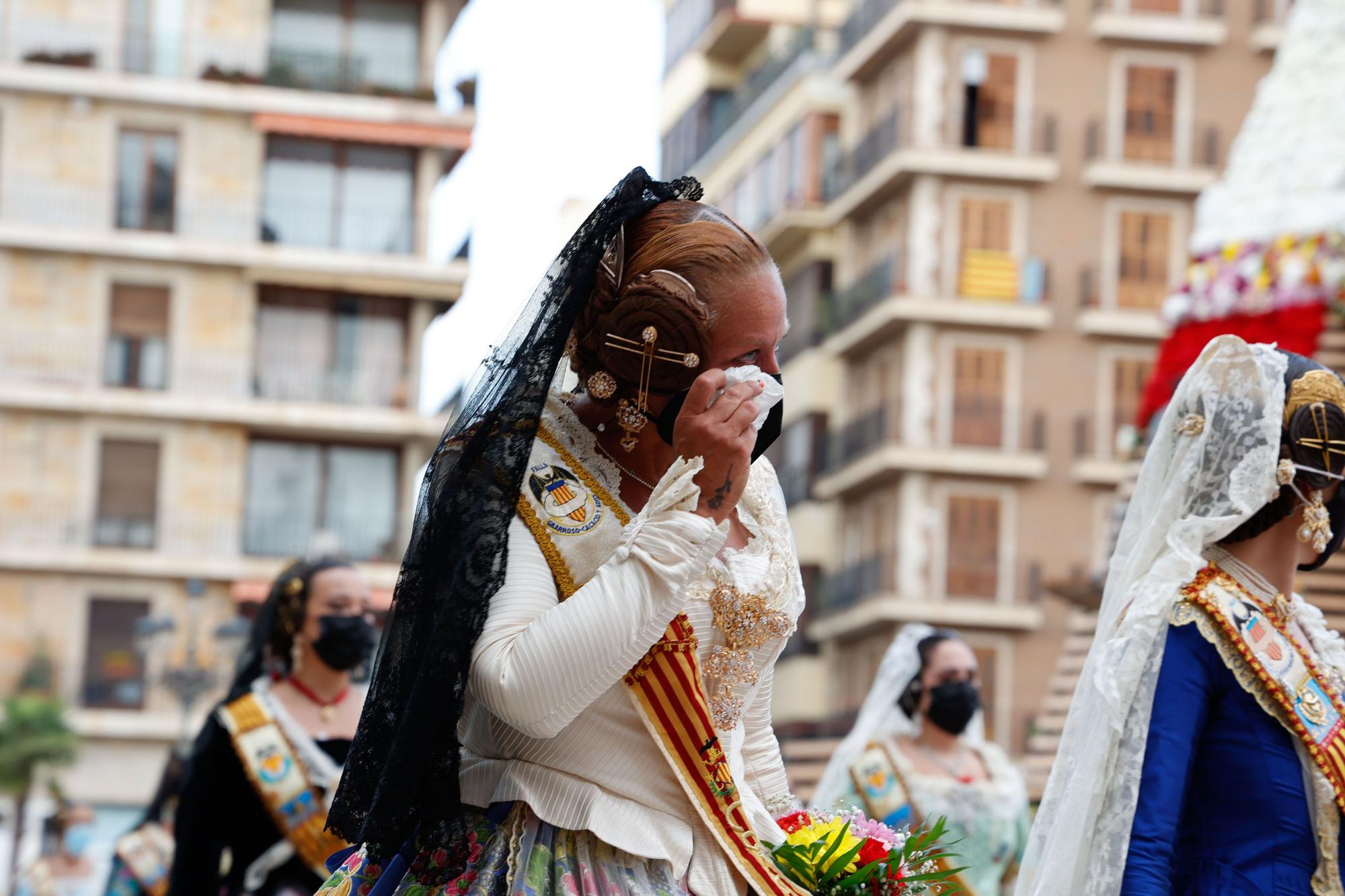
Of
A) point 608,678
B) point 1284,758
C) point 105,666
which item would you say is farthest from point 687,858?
point 105,666

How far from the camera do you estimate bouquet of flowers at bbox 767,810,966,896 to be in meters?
4.30

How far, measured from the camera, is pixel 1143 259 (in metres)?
48.7

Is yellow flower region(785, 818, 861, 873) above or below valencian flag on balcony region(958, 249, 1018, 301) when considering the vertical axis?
below

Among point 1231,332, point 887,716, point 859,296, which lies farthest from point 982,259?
point 887,716

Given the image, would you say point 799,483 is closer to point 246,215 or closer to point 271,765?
point 246,215

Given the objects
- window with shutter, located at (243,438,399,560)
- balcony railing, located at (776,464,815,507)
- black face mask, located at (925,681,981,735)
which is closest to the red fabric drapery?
black face mask, located at (925,681,981,735)

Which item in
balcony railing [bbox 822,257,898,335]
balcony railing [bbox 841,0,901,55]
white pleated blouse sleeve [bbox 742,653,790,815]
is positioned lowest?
white pleated blouse sleeve [bbox 742,653,790,815]

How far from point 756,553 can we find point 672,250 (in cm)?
62

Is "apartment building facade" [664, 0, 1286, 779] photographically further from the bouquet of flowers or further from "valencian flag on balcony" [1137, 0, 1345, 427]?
the bouquet of flowers

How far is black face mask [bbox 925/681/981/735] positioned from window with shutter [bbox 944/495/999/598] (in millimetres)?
36067

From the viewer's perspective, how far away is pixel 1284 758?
545 cm

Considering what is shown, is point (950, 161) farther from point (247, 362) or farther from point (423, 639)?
point (423, 639)

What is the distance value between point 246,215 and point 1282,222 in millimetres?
33767

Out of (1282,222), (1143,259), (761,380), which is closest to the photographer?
(761,380)
